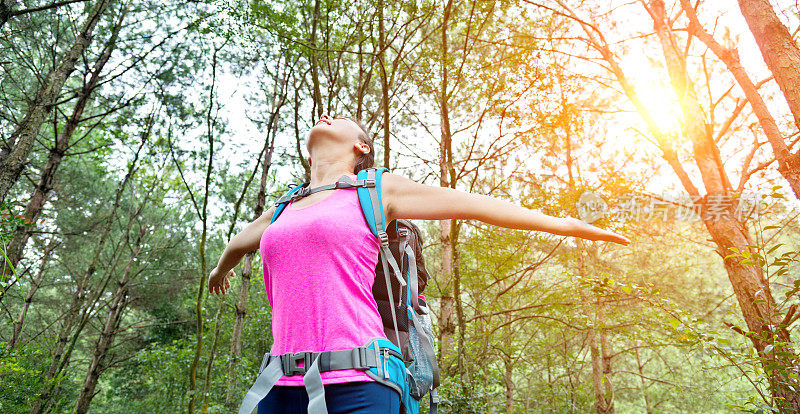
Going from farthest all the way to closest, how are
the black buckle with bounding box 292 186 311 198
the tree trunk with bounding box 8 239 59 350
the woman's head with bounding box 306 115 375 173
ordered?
the tree trunk with bounding box 8 239 59 350 → the woman's head with bounding box 306 115 375 173 → the black buckle with bounding box 292 186 311 198

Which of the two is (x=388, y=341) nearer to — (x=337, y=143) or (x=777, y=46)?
(x=337, y=143)

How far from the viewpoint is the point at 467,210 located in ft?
4.06

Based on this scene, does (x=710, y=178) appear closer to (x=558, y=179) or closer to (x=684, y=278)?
(x=558, y=179)

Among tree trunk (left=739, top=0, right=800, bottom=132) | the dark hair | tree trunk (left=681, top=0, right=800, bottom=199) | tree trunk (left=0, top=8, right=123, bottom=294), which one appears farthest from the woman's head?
tree trunk (left=0, top=8, right=123, bottom=294)

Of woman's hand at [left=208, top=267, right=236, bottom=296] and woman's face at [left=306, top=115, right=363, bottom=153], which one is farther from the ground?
woman's face at [left=306, top=115, right=363, bottom=153]

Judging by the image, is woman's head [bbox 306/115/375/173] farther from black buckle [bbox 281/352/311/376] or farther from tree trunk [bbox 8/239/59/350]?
tree trunk [bbox 8/239/59/350]

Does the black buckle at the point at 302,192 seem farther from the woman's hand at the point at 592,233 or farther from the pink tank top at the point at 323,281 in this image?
the woman's hand at the point at 592,233

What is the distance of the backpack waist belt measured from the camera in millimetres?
944

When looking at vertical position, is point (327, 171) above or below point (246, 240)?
above

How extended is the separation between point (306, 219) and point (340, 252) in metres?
0.14

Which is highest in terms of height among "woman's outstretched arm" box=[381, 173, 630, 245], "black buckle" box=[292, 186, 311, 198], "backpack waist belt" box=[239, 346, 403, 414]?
"black buckle" box=[292, 186, 311, 198]

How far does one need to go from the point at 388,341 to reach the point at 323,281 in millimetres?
222

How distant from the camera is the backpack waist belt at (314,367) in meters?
0.94

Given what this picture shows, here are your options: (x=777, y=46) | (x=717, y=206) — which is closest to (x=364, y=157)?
(x=777, y=46)
